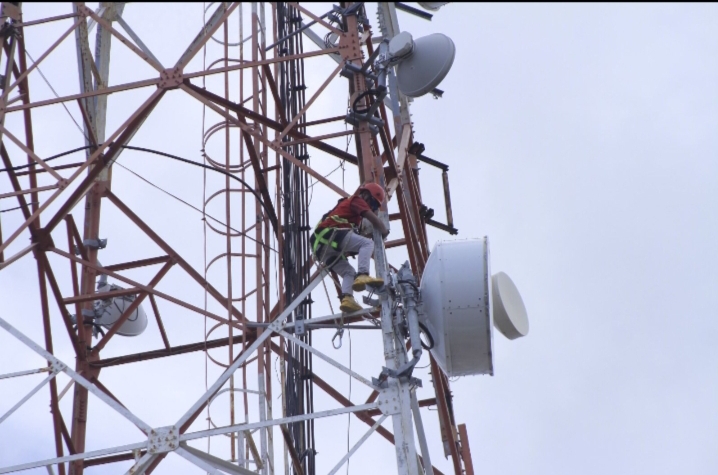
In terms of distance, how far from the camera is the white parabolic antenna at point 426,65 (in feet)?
44.2

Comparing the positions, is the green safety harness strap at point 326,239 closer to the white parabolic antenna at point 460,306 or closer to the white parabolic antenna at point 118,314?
the white parabolic antenna at point 460,306

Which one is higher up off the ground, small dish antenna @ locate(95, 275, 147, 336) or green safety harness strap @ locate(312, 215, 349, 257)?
small dish antenna @ locate(95, 275, 147, 336)

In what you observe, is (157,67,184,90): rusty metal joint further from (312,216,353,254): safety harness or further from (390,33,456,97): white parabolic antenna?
(390,33,456,97): white parabolic antenna

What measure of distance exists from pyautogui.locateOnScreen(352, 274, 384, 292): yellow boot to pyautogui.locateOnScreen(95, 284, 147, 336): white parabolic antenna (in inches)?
204

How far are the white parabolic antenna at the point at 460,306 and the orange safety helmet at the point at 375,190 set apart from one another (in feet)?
2.70

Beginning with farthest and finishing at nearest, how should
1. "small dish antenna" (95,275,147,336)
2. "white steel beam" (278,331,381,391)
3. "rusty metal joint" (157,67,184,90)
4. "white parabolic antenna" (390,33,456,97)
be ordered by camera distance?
1. "small dish antenna" (95,275,147,336)
2. "white parabolic antenna" (390,33,456,97)
3. "rusty metal joint" (157,67,184,90)
4. "white steel beam" (278,331,381,391)

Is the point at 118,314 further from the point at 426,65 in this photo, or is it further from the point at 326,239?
the point at 426,65

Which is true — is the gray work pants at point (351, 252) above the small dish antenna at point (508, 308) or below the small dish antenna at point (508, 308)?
above

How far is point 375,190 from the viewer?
12.0m

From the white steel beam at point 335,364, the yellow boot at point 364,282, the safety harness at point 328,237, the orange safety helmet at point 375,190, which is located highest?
the orange safety helmet at point 375,190

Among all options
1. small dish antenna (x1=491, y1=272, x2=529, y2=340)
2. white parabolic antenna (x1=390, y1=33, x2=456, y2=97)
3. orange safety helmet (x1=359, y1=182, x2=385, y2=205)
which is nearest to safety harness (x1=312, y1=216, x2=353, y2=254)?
orange safety helmet (x1=359, y1=182, x2=385, y2=205)

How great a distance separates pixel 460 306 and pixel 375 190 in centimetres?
157

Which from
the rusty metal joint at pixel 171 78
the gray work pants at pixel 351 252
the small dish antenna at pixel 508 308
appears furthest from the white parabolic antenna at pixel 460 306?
the rusty metal joint at pixel 171 78

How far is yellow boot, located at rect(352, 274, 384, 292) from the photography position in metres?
11.3
